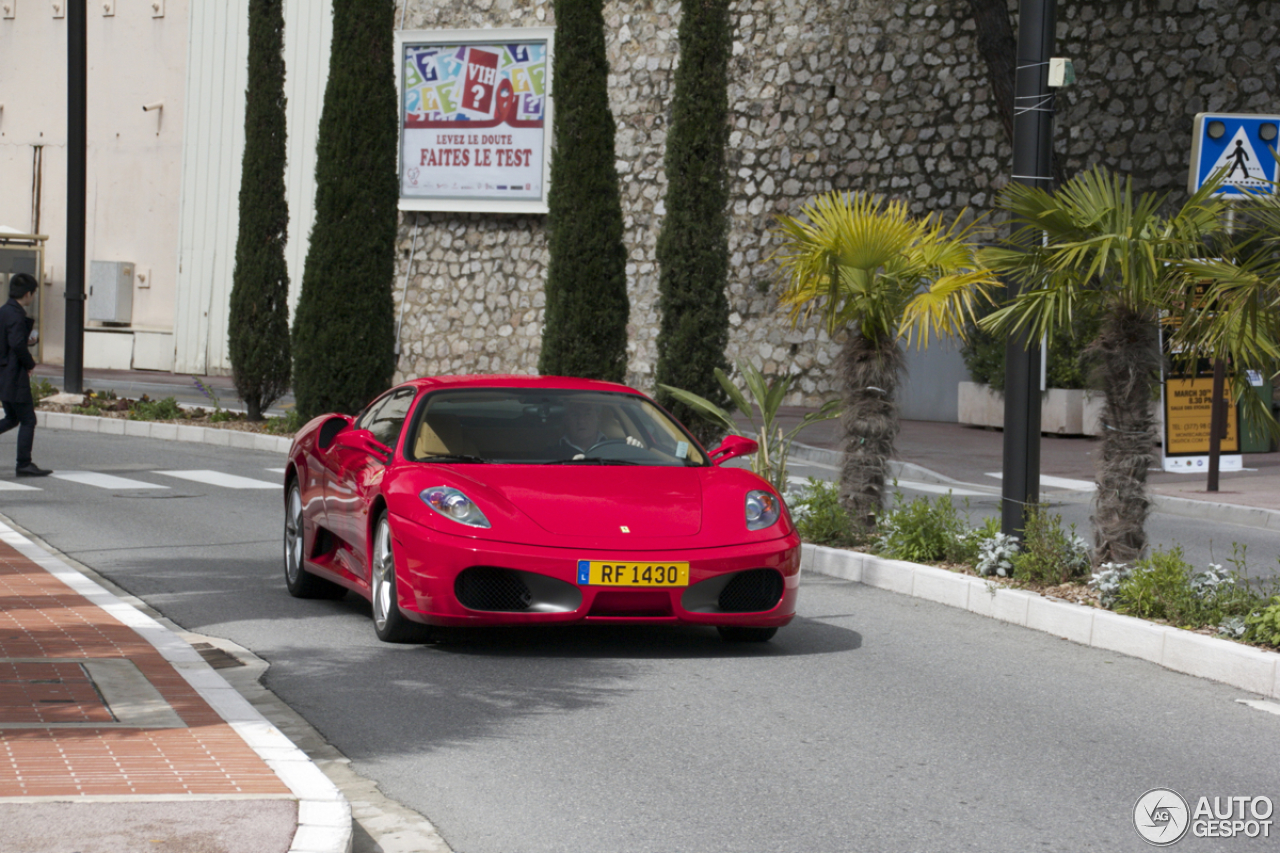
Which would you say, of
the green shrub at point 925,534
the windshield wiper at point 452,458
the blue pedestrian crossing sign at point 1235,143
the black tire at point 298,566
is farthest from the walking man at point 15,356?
the blue pedestrian crossing sign at point 1235,143

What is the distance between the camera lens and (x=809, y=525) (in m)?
11.5

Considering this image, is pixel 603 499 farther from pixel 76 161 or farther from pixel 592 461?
pixel 76 161

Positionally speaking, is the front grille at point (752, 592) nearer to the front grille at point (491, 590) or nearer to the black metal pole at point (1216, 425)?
the front grille at point (491, 590)

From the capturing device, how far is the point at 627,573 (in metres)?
7.24

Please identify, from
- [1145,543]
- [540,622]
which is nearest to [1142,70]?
[1145,543]

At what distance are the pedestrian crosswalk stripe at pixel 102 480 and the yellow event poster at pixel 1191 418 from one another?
1015 cm

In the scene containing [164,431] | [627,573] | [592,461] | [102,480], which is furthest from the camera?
[164,431]

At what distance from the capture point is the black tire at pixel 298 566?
30.7 feet

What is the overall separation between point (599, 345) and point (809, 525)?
7.90 m

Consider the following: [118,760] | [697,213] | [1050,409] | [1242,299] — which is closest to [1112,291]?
[1242,299]

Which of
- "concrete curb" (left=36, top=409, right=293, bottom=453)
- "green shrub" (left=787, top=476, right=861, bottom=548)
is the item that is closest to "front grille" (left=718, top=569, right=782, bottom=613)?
"green shrub" (left=787, top=476, right=861, bottom=548)

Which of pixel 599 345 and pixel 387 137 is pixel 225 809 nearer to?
pixel 599 345

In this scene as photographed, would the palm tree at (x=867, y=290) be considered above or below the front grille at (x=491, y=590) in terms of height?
above

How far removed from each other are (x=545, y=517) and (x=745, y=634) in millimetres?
1345
